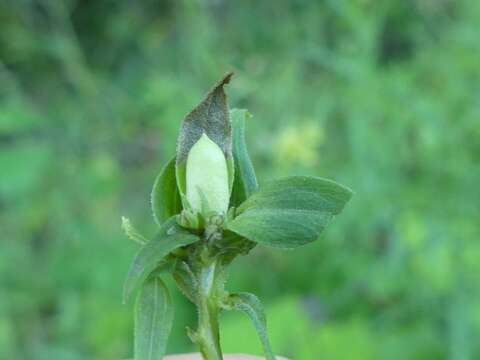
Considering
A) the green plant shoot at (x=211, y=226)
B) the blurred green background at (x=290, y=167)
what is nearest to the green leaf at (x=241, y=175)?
the green plant shoot at (x=211, y=226)

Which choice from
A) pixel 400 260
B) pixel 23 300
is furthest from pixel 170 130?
pixel 400 260

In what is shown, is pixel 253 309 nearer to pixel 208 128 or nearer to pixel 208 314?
pixel 208 314

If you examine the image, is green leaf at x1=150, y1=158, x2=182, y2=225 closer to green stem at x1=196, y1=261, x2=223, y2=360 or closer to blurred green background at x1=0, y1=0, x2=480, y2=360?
green stem at x1=196, y1=261, x2=223, y2=360

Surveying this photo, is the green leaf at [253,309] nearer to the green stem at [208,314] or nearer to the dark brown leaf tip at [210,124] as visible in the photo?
the green stem at [208,314]

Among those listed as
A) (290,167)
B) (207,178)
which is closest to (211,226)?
(207,178)

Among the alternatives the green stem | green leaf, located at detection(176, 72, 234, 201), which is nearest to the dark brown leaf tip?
green leaf, located at detection(176, 72, 234, 201)

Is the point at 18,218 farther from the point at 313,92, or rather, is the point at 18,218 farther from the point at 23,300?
the point at 313,92
